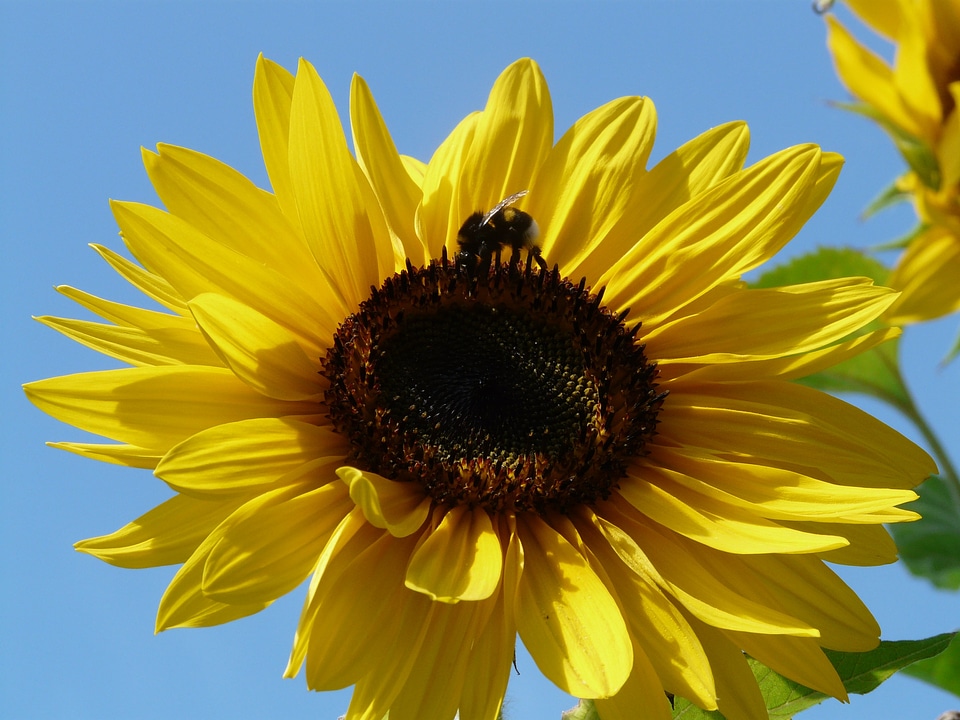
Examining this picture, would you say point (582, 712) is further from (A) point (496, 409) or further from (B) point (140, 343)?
(B) point (140, 343)

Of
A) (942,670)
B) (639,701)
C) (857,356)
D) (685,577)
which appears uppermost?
(857,356)

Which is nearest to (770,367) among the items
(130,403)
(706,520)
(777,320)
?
(777,320)

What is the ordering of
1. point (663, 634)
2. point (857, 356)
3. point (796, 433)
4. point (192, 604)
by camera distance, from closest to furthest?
point (192, 604) → point (663, 634) → point (796, 433) → point (857, 356)

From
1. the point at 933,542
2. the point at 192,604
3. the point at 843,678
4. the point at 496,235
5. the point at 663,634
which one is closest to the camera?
the point at 192,604

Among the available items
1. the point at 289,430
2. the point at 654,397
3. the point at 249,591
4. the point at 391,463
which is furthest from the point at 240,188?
the point at 654,397

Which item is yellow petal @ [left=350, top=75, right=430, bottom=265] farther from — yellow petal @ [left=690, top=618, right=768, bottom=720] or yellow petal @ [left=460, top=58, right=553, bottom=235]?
yellow petal @ [left=690, top=618, right=768, bottom=720]

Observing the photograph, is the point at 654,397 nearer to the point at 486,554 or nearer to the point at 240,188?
the point at 486,554

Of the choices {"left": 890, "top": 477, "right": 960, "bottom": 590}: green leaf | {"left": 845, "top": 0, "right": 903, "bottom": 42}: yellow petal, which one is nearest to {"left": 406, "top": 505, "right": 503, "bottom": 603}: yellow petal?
{"left": 845, "top": 0, "right": 903, "bottom": 42}: yellow petal
